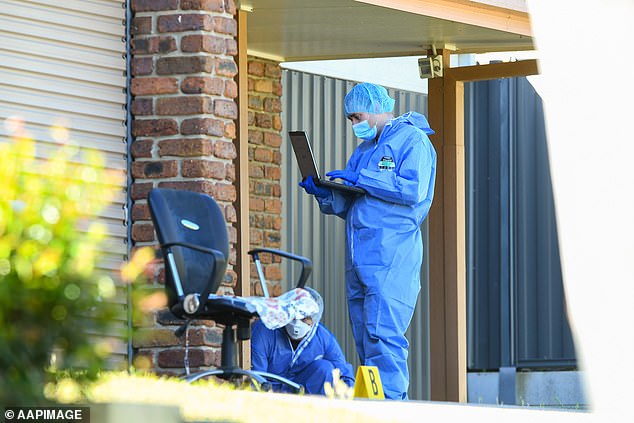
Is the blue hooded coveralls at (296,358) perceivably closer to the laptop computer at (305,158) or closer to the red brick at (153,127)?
the laptop computer at (305,158)

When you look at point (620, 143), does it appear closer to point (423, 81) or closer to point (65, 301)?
point (65, 301)

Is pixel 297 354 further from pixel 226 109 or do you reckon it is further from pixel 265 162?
pixel 265 162

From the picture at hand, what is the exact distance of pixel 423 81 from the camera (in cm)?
1020

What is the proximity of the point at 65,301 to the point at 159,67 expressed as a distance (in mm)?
3842

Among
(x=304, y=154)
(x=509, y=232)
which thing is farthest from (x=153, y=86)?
(x=509, y=232)

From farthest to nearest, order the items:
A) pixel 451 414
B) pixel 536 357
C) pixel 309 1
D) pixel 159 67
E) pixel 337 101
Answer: pixel 536 357 → pixel 337 101 → pixel 309 1 → pixel 159 67 → pixel 451 414

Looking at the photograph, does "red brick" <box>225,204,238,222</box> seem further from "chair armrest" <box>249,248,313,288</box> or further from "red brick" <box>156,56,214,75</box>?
"red brick" <box>156,56,214,75</box>

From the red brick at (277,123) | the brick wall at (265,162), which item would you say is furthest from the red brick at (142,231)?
the red brick at (277,123)

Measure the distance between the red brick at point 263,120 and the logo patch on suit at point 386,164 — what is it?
1783 millimetres

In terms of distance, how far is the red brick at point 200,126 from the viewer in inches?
248

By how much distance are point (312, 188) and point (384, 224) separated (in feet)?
1.33

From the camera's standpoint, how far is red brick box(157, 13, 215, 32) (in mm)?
6348

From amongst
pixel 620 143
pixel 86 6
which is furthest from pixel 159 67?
pixel 620 143

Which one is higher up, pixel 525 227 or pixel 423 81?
pixel 423 81
